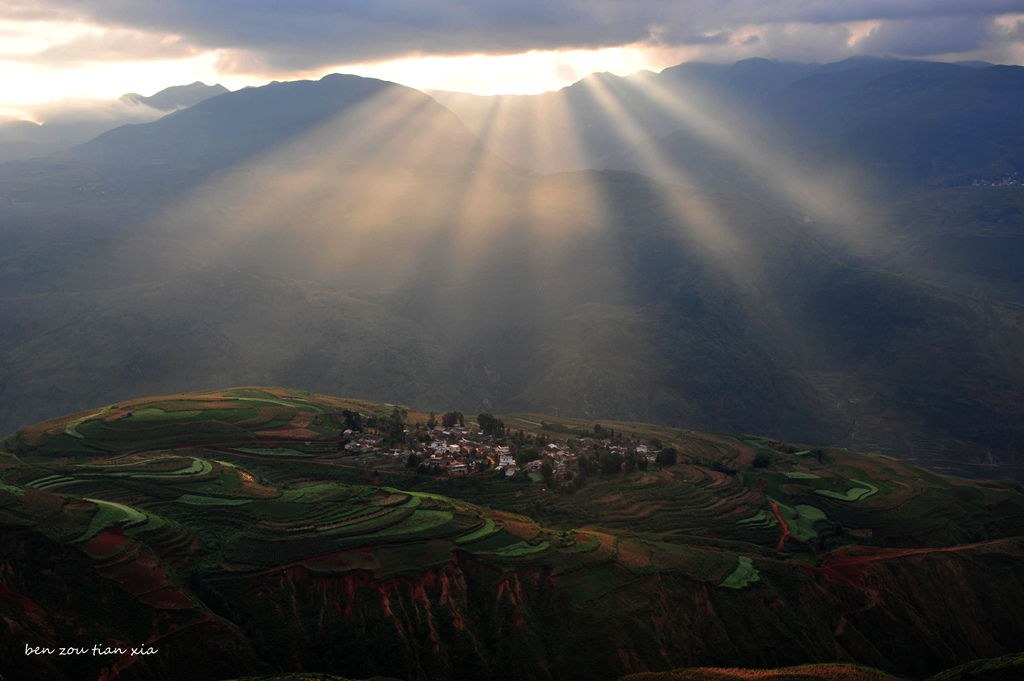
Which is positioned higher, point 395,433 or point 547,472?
point 395,433

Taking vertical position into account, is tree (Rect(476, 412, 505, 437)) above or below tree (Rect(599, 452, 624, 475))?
below

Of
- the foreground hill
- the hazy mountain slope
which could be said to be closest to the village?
the foreground hill

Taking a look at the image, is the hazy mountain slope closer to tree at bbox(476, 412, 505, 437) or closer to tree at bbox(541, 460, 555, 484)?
tree at bbox(476, 412, 505, 437)

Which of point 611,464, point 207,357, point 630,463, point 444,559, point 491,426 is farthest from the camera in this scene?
point 207,357

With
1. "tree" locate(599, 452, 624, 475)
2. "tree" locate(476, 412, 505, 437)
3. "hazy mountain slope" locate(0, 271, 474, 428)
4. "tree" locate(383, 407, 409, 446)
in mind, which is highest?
"tree" locate(383, 407, 409, 446)

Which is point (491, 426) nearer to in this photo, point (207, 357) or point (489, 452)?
point (489, 452)

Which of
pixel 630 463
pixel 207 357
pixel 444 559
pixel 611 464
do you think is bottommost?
pixel 207 357

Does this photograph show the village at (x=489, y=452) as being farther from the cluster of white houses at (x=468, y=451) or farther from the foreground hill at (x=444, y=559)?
the foreground hill at (x=444, y=559)

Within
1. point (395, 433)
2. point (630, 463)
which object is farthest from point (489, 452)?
point (630, 463)

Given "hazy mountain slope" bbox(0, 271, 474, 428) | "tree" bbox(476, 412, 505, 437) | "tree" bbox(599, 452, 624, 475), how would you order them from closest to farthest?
"tree" bbox(599, 452, 624, 475), "tree" bbox(476, 412, 505, 437), "hazy mountain slope" bbox(0, 271, 474, 428)

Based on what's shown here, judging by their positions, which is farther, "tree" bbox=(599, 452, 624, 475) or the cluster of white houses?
"tree" bbox=(599, 452, 624, 475)
